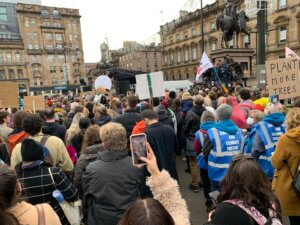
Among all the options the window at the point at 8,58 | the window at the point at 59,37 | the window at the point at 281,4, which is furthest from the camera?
the window at the point at 59,37

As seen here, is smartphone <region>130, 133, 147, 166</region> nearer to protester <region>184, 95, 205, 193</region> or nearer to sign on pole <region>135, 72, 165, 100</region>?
sign on pole <region>135, 72, 165, 100</region>

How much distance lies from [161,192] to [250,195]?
0.63 meters

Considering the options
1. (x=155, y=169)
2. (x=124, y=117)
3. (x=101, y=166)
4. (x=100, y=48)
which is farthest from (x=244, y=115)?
(x=100, y=48)

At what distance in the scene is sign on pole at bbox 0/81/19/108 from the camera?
6.91 meters

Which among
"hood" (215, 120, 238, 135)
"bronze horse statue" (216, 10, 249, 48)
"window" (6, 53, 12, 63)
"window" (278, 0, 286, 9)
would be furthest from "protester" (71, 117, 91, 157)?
"window" (6, 53, 12, 63)

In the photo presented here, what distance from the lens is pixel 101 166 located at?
2.50 meters

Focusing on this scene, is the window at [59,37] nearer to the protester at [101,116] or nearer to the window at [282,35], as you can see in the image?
the window at [282,35]

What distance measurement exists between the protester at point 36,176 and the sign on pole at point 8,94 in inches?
202

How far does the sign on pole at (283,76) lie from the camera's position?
455cm

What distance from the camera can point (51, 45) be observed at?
70.0 metres

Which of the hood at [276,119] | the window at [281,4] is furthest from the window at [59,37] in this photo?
the hood at [276,119]

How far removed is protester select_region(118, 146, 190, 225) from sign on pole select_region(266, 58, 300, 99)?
3.55 meters

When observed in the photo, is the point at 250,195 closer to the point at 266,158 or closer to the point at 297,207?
the point at 297,207

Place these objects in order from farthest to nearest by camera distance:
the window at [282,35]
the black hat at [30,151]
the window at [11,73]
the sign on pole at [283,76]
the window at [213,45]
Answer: the window at [11,73], the window at [213,45], the window at [282,35], the sign on pole at [283,76], the black hat at [30,151]
